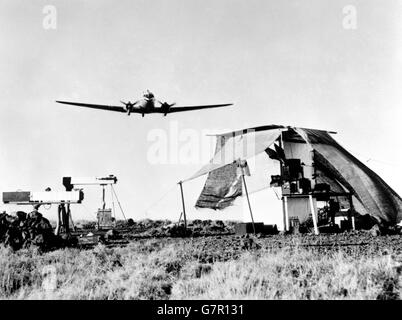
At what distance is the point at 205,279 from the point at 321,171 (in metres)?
12.6

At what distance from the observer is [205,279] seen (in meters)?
6.01

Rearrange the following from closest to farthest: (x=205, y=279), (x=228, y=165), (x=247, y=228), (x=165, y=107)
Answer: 1. (x=205, y=279)
2. (x=247, y=228)
3. (x=228, y=165)
4. (x=165, y=107)

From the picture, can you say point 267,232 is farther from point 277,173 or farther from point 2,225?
point 2,225

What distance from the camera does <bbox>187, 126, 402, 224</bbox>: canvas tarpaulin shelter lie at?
13.2 m

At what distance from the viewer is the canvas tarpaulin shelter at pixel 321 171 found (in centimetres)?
1320

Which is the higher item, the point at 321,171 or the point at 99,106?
the point at 99,106

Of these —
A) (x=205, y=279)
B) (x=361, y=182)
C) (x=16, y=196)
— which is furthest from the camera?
(x=361, y=182)

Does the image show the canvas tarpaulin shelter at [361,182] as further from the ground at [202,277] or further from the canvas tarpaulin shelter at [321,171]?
the ground at [202,277]

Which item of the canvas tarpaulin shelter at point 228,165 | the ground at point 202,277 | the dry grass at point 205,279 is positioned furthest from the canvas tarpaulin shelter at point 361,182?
the dry grass at point 205,279

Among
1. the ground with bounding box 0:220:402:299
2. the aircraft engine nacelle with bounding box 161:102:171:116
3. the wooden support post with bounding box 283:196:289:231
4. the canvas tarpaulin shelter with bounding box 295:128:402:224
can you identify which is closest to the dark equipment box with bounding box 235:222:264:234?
the wooden support post with bounding box 283:196:289:231

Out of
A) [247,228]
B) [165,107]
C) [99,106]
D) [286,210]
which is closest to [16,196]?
[247,228]

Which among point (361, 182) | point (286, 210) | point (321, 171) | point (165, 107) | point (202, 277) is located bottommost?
point (202, 277)

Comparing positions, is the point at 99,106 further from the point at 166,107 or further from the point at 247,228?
the point at 247,228

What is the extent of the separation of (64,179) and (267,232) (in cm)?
774
